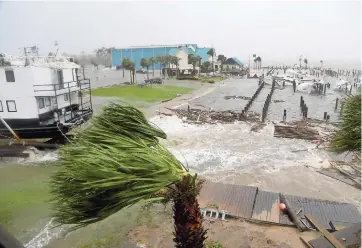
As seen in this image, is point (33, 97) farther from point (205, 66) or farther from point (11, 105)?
point (205, 66)

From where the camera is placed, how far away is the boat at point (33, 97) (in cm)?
1884

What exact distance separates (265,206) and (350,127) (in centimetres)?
548

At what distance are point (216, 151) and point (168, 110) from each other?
1447 cm

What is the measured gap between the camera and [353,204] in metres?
12.7

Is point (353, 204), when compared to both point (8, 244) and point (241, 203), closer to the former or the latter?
point (241, 203)

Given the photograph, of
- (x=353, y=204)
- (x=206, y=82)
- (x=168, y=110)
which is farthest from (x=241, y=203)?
(x=206, y=82)

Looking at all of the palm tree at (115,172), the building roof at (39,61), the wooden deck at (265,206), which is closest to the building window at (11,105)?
the building roof at (39,61)

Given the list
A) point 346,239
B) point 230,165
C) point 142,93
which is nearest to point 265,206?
point 346,239

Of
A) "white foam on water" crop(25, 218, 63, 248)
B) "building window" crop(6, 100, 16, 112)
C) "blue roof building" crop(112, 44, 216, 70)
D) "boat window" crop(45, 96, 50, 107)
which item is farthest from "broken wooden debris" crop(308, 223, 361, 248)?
"blue roof building" crop(112, 44, 216, 70)

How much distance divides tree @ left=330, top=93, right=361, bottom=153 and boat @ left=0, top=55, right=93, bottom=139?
50.3 feet

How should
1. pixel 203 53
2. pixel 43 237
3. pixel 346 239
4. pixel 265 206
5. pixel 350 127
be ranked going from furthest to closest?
pixel 203 53, pixel 265 206, pixel 43 237, pixel 346 239, pixel 350 127

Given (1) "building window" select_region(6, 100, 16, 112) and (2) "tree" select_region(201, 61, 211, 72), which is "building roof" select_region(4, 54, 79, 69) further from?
(2) "tree" select_region(201, 61, 211, 72)

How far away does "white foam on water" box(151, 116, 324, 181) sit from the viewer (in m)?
17.6

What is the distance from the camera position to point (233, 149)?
814 inches
